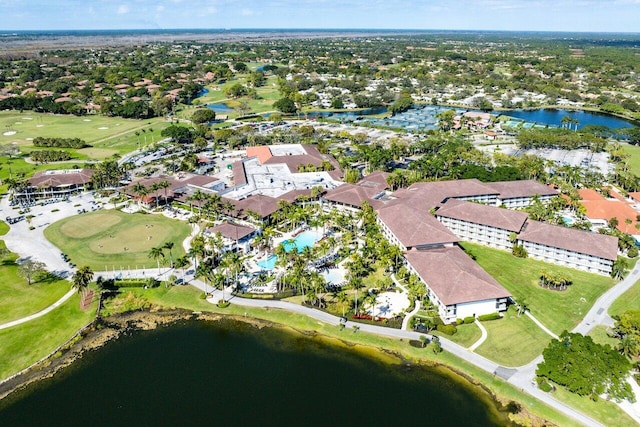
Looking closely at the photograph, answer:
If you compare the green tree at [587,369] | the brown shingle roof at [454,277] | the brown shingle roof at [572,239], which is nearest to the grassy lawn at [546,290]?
the brown shingle roof at [572,239]

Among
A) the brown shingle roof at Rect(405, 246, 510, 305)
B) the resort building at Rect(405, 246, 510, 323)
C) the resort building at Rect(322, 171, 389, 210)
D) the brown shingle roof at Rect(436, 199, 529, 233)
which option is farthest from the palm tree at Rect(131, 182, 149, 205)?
the brown shingle roof at Rect(436, 199, 529, 233)

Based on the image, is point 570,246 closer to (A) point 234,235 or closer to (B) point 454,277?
(B) point 454,277

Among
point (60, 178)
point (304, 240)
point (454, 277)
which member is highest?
point (60, 178)

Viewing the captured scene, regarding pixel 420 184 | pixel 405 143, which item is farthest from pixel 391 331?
pixel 405 143

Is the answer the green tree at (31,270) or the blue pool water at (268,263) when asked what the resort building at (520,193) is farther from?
the green tree at (31,270)

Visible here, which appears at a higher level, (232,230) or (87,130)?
(87,130)

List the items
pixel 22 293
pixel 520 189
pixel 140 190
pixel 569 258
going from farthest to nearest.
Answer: pixel 520 189 < pixel 140 190 < pixel 569 258 < pixel 22 293

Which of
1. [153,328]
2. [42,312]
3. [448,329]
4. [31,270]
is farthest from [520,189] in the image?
[31,270]
